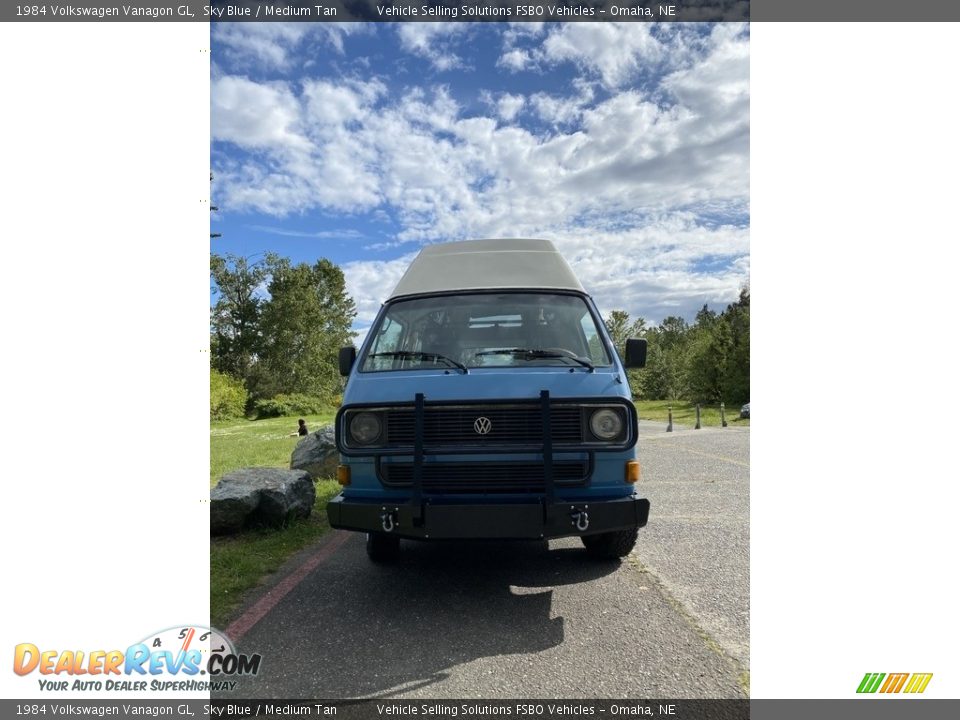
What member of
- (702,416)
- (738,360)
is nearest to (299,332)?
(702,416)

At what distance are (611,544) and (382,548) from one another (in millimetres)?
1807

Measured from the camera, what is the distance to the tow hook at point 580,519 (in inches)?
141

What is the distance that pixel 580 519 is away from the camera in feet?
11.8

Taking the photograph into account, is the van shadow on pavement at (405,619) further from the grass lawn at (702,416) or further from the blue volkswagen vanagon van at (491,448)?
the grass lawn at (702,416)

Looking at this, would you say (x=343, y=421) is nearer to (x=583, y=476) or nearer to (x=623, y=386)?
(x=583, y=476)

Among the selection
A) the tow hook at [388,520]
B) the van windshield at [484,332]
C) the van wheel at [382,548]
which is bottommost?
the van wheel at [382,548]

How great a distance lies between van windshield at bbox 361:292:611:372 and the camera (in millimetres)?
4391

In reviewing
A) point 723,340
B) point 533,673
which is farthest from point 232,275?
point 533,673

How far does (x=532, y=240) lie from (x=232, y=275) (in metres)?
52.6

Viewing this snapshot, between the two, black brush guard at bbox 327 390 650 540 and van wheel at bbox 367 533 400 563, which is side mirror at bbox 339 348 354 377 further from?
black brush guard at bbox 327 390 650 540

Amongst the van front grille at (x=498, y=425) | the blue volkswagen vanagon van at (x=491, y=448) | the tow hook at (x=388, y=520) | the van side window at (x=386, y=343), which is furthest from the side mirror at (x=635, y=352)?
the tow hook at (x=388, y=520)

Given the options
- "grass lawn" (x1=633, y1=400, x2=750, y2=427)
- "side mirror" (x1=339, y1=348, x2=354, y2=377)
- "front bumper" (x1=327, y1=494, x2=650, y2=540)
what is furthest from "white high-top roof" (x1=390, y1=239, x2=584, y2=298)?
"grass lawn" (x1=633, y1=400, x2=750, y2=427)

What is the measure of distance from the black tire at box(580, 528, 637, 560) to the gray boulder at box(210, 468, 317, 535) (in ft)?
9.75

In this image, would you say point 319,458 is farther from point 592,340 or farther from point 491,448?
point 491,448
